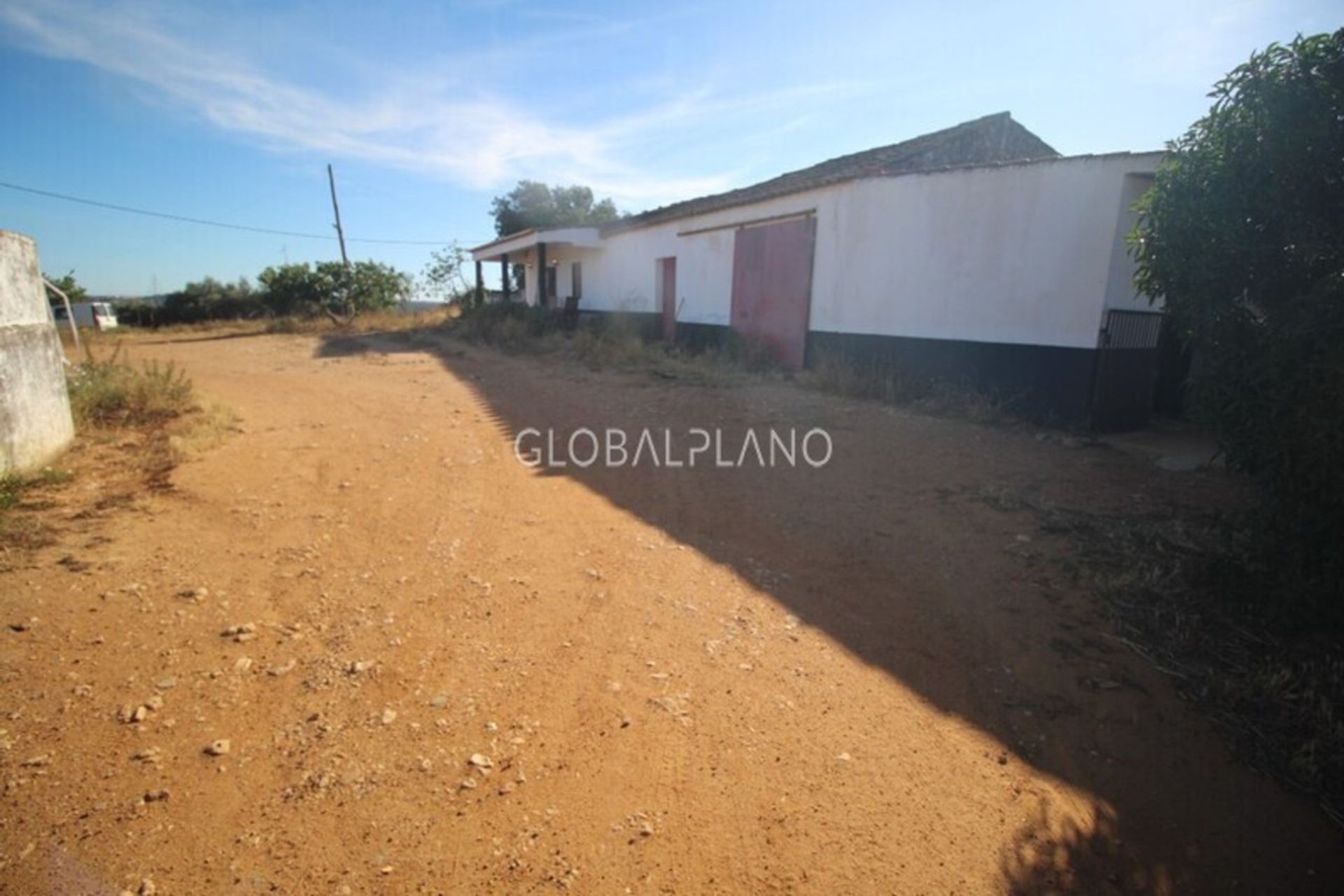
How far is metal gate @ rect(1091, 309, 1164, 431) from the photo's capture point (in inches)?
268

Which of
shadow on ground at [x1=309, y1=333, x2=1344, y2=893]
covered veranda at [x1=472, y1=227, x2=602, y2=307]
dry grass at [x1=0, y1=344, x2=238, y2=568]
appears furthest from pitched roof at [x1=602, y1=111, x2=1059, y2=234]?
dry grass at [x1=0, y1=344, x2=238, y2=568]

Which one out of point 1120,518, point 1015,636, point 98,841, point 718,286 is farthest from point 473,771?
point 718,286

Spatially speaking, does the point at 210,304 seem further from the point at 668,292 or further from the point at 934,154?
the point at 934,154

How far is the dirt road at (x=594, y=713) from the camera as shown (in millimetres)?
1818

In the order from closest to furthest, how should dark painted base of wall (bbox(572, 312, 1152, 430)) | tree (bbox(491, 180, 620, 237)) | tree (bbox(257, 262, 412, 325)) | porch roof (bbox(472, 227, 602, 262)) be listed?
dark painted base of wall (bbox(572, 312, 1152, 430)) → porch roof (bbox(472, 227, 602, 262)) → tree (bbox(257, 262, 412, 325)) → tree (bbox(491, 180, 620, 237))

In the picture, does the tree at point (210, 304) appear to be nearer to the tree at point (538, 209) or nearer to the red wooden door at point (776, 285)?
the tree at point (538, 209)

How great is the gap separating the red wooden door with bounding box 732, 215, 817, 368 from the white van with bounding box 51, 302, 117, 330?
87.0 feet

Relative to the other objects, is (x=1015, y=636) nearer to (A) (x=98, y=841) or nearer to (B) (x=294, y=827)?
(B) (x=294, y=827)

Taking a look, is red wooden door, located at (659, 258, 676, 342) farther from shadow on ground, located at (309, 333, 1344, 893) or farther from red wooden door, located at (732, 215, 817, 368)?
shadow on ground, located at (309, 333, 1344, 893)

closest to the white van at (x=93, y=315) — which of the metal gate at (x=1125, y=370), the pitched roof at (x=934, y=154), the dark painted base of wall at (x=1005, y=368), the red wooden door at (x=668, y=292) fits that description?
the red wooden door at (x=668, y=292)

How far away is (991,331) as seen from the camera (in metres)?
7.80

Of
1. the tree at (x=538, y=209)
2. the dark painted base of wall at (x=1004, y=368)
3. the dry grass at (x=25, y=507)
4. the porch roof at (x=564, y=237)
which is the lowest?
the dry grass at (x=25, y=507)

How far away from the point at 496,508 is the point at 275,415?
177 inches

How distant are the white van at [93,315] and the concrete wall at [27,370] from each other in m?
25.6
